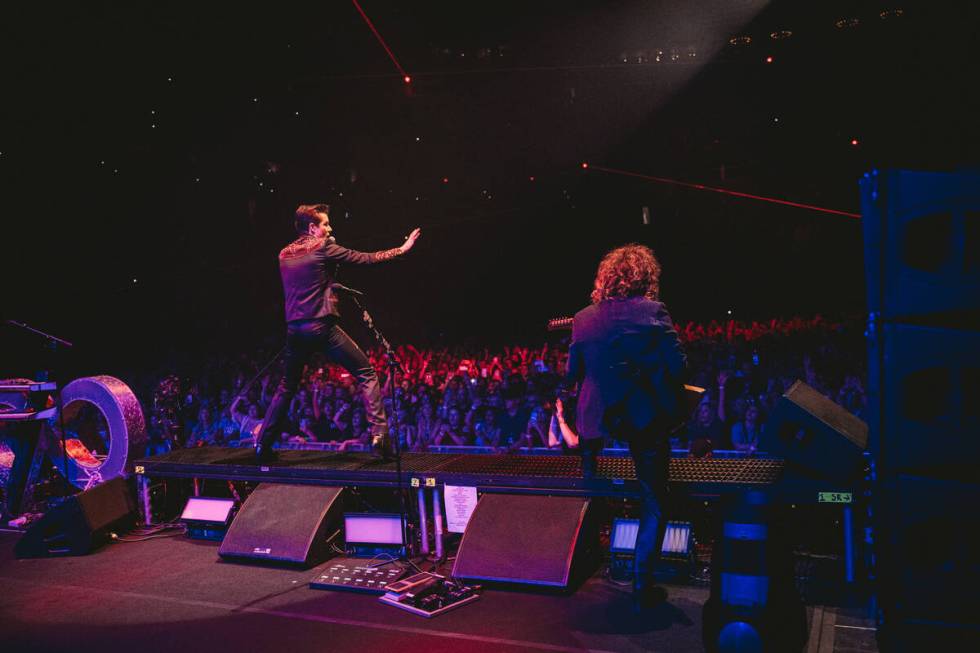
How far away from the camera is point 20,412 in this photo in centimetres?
637

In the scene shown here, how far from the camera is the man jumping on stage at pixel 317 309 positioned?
4.81m

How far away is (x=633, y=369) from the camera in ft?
11.3

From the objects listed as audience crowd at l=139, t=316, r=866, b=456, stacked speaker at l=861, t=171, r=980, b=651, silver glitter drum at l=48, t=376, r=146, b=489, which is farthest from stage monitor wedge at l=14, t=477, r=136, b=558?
stacked speaker at l=861, t=171, r=980, b=651

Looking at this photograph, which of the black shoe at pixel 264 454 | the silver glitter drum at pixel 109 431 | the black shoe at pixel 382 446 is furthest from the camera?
the silver glitter drum at pixel 109 431

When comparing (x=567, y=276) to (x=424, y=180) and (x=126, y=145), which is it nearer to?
(x=424, y=180)

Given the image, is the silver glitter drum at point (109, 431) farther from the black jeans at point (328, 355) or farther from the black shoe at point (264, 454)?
the black jeans at point (328, 355)

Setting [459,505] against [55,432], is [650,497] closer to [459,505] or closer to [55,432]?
[459,505]

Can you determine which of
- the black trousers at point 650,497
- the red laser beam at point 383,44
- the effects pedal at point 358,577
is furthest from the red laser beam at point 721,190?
the effects pedal at point 358,577

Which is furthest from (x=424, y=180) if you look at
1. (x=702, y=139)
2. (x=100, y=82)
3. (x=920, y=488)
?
(x=920, y=488)

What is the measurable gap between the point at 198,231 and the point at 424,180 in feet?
19.2

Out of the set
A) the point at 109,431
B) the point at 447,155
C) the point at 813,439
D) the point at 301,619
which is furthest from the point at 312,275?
the point at 447,155

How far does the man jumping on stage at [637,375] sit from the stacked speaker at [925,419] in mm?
1236

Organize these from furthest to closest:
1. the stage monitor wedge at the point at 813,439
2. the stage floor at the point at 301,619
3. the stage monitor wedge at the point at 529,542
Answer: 1. the stage monitor wedge at the point at 529,542
2. the stage monitor wedge at the point at 813,439
3. the stage floor at the point at 301,619

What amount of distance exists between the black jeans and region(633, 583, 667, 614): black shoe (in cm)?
223
